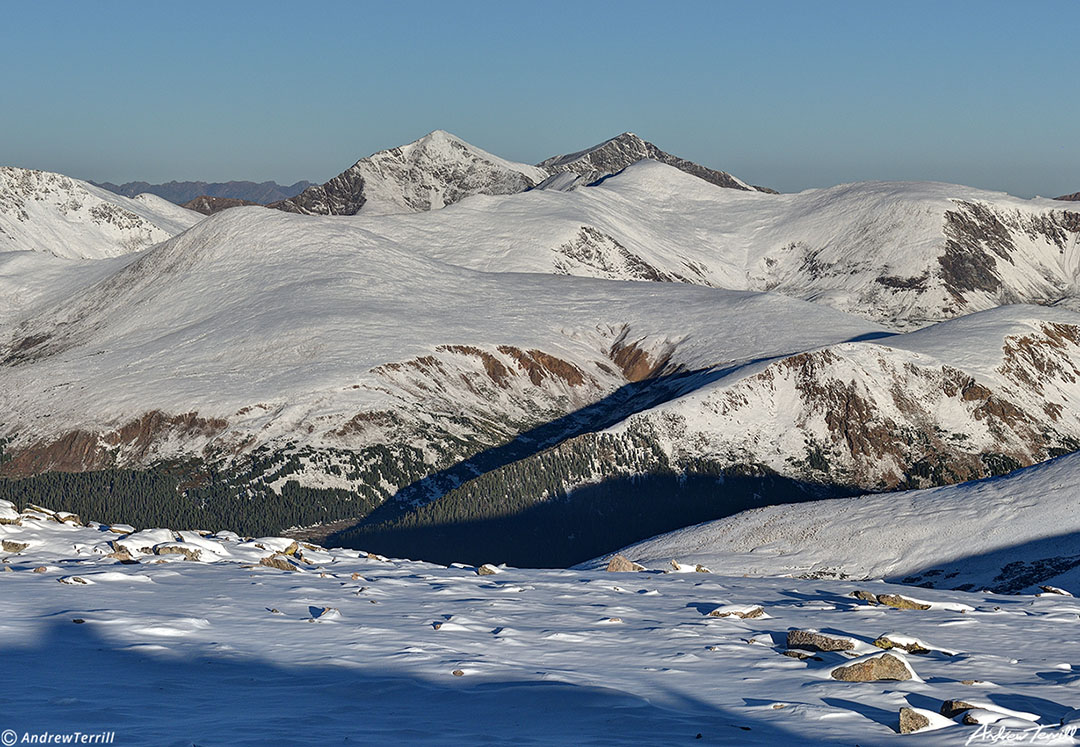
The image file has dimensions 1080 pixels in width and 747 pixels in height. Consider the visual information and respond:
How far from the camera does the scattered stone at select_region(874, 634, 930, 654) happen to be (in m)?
33.0

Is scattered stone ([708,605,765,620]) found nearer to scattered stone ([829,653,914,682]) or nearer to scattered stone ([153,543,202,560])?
scattered stone ([829,653,914,682])

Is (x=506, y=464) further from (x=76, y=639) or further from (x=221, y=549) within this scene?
(x=76, y=639)

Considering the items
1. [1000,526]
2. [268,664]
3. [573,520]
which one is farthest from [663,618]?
[573,520]

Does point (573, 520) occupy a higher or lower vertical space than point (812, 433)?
lower

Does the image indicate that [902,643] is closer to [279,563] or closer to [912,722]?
[912,722]

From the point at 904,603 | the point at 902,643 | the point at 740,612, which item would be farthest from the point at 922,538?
the point at 902,643

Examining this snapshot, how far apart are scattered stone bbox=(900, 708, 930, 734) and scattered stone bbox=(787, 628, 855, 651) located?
7.40 metres

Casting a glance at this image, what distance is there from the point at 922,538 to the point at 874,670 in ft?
247

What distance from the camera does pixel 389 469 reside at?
191625 millimetres

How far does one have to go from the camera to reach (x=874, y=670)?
96.0ft

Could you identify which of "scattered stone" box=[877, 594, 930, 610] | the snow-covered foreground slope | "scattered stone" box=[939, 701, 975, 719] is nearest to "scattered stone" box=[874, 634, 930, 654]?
the snow-covered foreground slope

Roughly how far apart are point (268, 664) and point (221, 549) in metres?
18.8

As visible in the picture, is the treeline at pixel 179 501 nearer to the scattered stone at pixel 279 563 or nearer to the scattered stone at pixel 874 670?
the scattered stone at pixel 279 563

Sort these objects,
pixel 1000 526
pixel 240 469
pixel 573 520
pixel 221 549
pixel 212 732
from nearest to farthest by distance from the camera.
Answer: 1. pixel 212 732
2. pixel 221 549
3. pixel 1000 526
4. pixel 573 520
5. pixel 240 469
